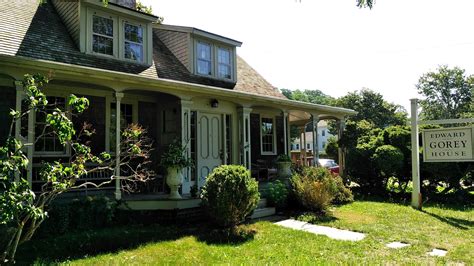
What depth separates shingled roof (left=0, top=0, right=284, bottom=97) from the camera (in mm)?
8398

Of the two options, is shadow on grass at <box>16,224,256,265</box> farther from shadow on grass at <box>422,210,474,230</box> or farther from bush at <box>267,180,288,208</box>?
shadow on grass at <box>422,210,474,230</box>

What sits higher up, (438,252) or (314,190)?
(314,190)

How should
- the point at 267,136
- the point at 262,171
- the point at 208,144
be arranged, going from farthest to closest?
1. the point at 267,136
2. the point at 262,171
3. the point at 208,144

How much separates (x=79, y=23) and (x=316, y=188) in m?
7.77

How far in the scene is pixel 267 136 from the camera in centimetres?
1440

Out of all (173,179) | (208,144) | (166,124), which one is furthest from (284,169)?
(173,179)

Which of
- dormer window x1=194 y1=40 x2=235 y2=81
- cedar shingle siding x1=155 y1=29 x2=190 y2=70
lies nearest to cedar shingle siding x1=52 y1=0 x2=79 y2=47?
cedar shingle siding x1=155 y1=29 x2=190 y2=70

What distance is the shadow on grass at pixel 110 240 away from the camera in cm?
552

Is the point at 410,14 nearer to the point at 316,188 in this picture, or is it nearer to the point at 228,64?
the point at 316,188

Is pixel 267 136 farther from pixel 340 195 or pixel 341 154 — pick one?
pixel 340 195

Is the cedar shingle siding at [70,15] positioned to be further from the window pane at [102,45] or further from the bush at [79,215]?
the bush at [79,215]

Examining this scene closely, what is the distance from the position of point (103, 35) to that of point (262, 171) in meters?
7.24

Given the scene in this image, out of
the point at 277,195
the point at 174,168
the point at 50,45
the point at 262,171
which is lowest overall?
the point at 277,195

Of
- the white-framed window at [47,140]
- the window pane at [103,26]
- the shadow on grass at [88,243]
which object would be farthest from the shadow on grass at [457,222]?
the window pane at [103,26]
